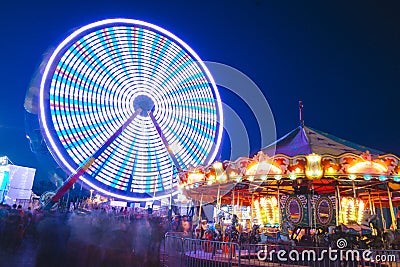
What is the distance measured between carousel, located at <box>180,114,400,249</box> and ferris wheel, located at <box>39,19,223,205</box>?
26.1 ft

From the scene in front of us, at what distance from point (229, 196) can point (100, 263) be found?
8.54 meters

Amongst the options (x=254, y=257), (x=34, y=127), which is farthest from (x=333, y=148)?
(x=34, y=127)

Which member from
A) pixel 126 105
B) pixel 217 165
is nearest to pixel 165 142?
pixel 126 105

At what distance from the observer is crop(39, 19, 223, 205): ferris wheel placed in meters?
18.1

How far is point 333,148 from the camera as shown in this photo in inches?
395

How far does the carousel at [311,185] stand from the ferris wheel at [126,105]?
7.95 m

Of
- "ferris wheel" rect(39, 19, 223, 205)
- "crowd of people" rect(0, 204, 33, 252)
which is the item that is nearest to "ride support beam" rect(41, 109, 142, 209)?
"ferris wheel" rect(39, 19, 223, 205)

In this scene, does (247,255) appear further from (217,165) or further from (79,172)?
(79,172)

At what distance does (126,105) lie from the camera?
68.6 ft

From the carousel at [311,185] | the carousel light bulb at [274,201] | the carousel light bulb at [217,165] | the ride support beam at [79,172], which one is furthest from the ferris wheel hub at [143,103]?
the carousel light bulb at [274,201]

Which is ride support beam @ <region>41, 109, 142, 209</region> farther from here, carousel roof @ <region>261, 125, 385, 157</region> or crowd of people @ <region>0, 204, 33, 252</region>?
carousel roof @ <region>261, 125, 385, 157</region>

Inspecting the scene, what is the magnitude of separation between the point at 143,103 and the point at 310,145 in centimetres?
1376

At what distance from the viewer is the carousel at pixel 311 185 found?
346 inches

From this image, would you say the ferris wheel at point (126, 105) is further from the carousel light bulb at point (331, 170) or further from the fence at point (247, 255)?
the fence at point (247, 255)
